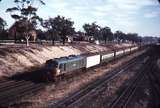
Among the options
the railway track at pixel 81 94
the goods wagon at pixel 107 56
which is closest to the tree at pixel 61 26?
the goods wagon at pixel 107 56

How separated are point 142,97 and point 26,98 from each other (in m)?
12.5

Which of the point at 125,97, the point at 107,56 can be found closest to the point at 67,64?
the point at 125,97

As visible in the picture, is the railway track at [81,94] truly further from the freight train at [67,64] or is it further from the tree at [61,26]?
the tree at [61,26]

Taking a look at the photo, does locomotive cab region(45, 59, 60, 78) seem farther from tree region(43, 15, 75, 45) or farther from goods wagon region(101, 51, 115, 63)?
tree region(43, 15, 75, 45)

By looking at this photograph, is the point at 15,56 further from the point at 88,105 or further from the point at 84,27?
the point at 84,27

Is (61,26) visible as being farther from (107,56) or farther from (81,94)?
(81,94)

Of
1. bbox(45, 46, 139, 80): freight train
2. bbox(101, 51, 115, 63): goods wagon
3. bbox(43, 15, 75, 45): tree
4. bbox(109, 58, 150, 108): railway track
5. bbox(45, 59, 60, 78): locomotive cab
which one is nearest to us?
bbox(109, 58, 150, 108): railway track

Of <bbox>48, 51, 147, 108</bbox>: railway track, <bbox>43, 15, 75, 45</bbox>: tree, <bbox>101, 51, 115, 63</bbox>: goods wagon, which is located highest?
<bbox>43, 15, 75, 45</bbox>: tree

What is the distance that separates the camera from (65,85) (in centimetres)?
3641

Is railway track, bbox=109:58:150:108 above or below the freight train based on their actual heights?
below

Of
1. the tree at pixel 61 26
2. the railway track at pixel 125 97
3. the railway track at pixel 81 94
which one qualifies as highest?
the tree at pixel 61 26

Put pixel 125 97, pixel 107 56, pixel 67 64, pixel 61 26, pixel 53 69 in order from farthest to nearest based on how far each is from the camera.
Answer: pixel 61 26, pixel 107 56, pixel 67 64, pixel 53 69, pixel 125 97

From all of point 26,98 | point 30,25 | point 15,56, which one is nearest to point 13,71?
point 15,56

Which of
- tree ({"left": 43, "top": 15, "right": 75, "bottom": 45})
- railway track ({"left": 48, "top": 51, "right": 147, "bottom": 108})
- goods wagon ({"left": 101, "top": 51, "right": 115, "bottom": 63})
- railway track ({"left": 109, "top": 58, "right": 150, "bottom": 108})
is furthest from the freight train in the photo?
tree ({"left": 43, "top": 15, "right": 75, "bottom": 45})
